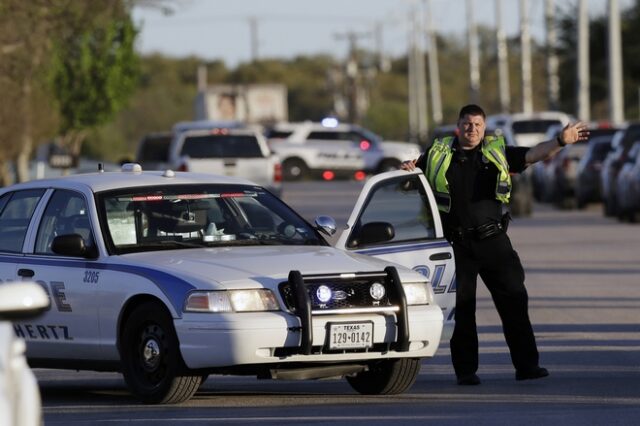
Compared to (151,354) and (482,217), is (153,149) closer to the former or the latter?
(482,217)

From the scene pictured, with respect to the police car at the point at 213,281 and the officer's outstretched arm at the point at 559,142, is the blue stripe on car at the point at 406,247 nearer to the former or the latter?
the police car at the point at 213,281

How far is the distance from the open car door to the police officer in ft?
0.22

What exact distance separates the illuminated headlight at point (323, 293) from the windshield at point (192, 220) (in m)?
1.09

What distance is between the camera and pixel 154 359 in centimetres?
1061

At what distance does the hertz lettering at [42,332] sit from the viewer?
11.3 m

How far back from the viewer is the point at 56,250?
36.2 ft

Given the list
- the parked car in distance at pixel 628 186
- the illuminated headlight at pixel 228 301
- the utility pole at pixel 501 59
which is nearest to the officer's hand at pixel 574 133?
the illuminated headlight at pixel 228 301

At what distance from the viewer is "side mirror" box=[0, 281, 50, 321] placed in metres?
6.17

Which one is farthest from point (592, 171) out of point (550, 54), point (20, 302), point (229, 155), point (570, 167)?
point (20, 302)

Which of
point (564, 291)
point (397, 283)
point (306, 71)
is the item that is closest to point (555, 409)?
point (397, 283)

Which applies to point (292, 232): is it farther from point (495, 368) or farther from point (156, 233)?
point (495, 368)

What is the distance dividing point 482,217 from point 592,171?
2669cm

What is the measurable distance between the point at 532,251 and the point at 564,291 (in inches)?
284

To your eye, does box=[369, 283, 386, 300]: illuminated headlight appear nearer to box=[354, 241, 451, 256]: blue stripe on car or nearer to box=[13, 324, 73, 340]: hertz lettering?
box=[354, 241, 451, 256]: blue stripe on car
